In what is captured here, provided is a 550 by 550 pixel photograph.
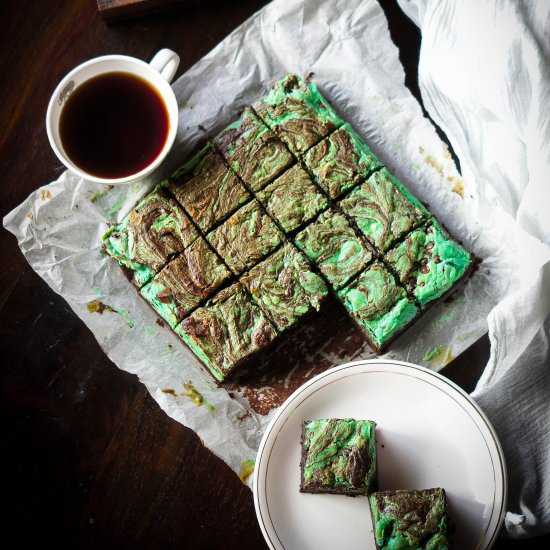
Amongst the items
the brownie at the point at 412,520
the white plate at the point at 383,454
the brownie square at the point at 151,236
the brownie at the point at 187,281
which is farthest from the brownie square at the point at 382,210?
the brownie at the point at 412,520

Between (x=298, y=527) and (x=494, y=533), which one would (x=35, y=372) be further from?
(x=494, y=533)

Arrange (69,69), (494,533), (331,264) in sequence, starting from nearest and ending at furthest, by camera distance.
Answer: (494,533) → (331,264) → (69,69)

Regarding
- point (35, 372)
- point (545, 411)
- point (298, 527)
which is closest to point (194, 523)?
point (298, 527)

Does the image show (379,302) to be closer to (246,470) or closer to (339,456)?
(339,456)

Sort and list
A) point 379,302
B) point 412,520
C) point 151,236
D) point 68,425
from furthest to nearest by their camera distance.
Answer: point 68,425 < point 151,236 < point 379,302 < point 412,520

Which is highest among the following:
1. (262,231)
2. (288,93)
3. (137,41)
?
(137,41)

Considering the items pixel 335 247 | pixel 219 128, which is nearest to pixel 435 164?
pixel 335 247
